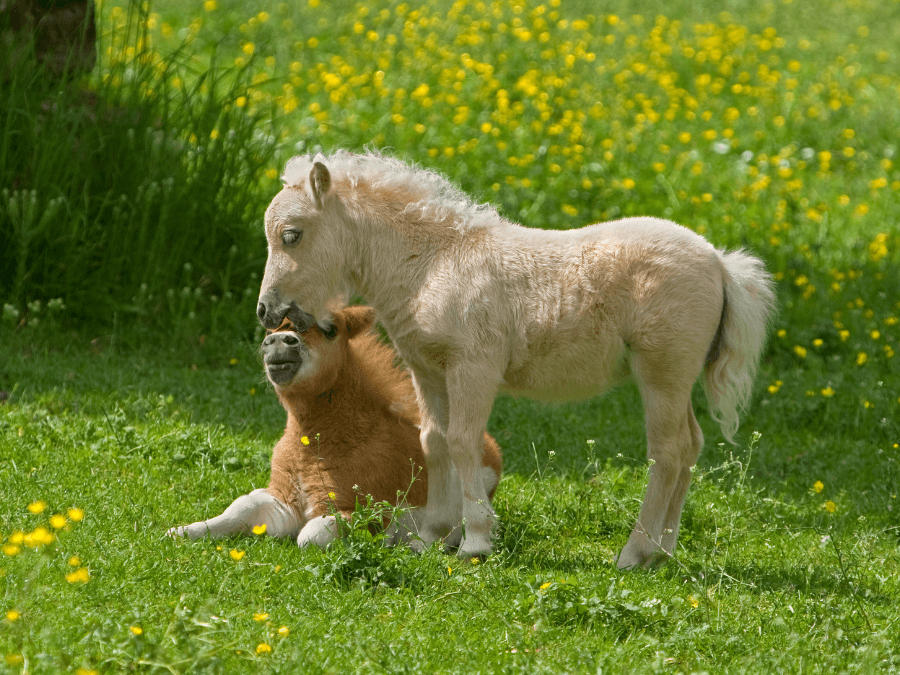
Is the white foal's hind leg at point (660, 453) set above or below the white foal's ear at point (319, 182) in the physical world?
below

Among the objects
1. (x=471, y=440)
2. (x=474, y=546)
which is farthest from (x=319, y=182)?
(x=474, y=546)

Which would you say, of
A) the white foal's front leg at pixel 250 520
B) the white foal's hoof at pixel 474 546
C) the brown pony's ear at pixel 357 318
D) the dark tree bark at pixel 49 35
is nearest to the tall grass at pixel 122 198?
the dark tree bark at pixel 49 35

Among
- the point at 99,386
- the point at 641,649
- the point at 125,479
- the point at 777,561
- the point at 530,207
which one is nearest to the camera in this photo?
the point at 641,649

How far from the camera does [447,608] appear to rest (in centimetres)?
395

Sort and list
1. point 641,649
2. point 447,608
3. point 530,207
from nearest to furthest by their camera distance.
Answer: point 641,649, point 447,608, point 530,207

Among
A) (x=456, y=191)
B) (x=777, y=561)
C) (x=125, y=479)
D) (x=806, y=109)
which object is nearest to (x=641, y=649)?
(x=777, y=561)

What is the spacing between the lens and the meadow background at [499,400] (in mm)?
3754

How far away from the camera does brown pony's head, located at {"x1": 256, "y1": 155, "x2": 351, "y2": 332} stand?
4.40 metres

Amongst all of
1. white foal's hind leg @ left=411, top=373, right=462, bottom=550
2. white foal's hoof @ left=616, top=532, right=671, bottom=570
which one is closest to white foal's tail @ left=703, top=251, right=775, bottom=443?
white foal's hoof @ left=616, top=532, right=671, bottom=570

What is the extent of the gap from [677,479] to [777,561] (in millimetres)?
689

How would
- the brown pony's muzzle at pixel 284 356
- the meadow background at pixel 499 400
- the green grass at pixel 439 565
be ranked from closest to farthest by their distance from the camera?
the green grass at pixel 439 565 → the meadow background at pixel 499 400 → the brown pony's muzzle at pixel 284 356

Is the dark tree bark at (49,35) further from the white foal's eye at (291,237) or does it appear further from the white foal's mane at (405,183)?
the white foal's eye at (291,237)

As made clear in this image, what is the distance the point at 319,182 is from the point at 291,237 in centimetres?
27

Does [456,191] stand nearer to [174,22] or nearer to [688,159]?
[688,159]
